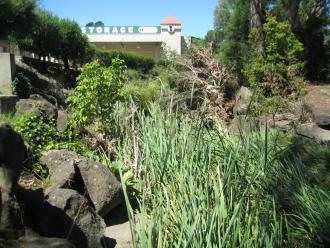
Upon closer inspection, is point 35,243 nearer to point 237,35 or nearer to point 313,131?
point 313,131

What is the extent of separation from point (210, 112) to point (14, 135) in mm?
3306

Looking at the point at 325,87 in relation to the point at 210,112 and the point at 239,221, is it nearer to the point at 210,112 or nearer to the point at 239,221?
the point at 210,112

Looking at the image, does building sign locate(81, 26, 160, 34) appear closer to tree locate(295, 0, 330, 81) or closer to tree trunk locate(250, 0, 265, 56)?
tree locate(295, 0, 330, 81)

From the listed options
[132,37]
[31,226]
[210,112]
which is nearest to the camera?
[31,226]

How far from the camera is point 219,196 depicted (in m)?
3.52

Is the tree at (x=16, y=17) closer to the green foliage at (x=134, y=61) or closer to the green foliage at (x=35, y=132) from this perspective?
the green foliage at (x=35, y=132)

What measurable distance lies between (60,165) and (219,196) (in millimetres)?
2745

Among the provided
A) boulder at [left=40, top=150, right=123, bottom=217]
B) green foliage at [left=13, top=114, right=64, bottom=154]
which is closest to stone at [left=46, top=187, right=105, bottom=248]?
boulder at [left=40, top=150, right=123, bottom=217]

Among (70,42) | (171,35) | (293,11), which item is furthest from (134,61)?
(171,35)

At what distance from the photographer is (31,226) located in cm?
398

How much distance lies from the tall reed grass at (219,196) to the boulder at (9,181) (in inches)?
34.7

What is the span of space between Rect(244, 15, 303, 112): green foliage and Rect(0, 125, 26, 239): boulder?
29.7 feet

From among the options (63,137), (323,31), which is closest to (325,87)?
(323,31)

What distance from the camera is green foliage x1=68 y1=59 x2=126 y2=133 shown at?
7.54 metres
